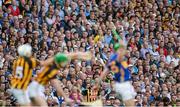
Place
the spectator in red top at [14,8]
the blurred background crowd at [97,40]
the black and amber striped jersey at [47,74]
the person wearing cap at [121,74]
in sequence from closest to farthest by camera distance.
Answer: the black and amber striped jersey at [47,74]
the person wearing cap at [121,74]
the blurred background crowd at [97,40]
the spectator in red top at [14,8]

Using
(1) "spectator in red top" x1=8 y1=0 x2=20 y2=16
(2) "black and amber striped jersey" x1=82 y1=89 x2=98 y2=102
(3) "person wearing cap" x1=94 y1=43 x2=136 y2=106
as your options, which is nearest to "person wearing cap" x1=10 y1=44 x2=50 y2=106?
(3) "person wearing cap" x1=94 y1=43 x2=136 y2=106

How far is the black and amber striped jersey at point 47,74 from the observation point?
20031 millimetres

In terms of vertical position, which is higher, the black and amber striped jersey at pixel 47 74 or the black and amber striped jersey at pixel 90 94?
the black and amber striped jersey at pixel 47 74

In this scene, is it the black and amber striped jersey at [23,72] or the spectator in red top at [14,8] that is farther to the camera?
the spectator in red top at [14,8]

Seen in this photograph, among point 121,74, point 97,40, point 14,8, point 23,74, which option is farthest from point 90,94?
point 23,74

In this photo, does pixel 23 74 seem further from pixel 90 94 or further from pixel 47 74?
pixel 90 94

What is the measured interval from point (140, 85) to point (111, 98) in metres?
1.27

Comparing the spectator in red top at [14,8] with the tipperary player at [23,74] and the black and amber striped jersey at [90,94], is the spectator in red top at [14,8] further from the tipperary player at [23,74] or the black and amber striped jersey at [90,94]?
the tipperary player at [23,74]

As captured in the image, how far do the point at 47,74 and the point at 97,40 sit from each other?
6762 millimetres

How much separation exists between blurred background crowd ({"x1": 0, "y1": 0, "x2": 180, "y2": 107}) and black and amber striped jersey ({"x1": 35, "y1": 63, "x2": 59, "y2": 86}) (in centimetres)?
278

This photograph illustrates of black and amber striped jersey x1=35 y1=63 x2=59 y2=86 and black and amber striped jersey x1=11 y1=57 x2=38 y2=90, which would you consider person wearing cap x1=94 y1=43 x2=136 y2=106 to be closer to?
black and amber striped jersey x1=35 y1=63 x2=59 y2=86

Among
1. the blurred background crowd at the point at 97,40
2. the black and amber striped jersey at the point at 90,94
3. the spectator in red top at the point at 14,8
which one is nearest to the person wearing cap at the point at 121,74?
the blurred background crowd at the point at 97,40

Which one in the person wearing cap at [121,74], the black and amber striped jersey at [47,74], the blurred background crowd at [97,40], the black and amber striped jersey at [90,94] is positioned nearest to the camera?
the black and amber striped jersey at [47,74]

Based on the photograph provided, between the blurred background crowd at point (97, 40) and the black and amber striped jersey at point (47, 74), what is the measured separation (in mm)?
2776
